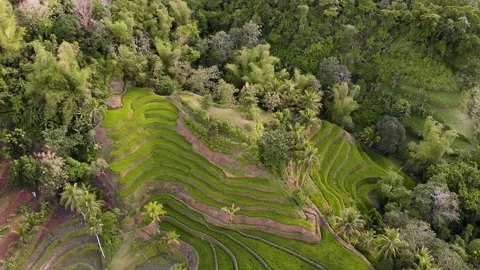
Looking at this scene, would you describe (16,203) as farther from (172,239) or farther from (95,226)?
(172,239)

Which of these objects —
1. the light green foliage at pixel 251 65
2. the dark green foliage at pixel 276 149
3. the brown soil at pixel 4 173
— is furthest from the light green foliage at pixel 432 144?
the brown soil at pixel 4 173

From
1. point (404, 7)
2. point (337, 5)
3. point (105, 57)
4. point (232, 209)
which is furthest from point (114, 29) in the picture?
point (404, 7)

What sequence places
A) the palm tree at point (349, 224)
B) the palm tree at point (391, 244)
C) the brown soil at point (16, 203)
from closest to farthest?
the palm tree at point (391, 244) → the palm tree at point (349, 224) → the brown soil at point (16, 203)

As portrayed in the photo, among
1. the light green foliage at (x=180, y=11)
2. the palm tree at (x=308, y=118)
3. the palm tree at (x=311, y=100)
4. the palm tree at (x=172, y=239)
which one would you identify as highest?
the light green foliage at (x=180, y=11)

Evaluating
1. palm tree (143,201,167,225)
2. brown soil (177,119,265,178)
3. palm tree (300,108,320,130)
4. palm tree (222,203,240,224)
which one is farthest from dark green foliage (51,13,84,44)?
palm tree (300,108,320,130)

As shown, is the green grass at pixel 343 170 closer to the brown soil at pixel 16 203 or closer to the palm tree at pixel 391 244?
the palm tree at pixel 391 244

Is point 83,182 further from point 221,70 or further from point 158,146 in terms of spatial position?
point 221,70

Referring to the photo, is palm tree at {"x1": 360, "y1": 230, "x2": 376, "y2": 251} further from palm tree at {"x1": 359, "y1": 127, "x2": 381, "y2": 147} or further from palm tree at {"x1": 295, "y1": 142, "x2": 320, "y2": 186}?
palm tree at {"x1": 359, "y1": 127, "x2": 381, "y2": 147}
